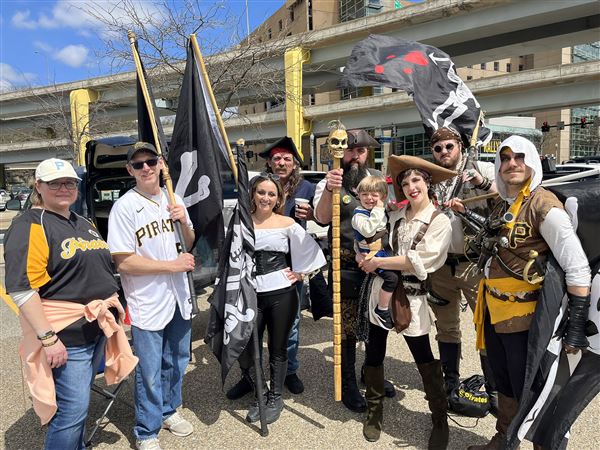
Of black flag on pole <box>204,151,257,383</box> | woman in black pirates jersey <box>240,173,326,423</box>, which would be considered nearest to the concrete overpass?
woman in black pirates jersey <box>240,173,326,423</box>

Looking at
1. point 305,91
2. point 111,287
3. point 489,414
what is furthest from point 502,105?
point 111,287

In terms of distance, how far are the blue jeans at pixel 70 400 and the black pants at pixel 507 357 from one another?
244 cm

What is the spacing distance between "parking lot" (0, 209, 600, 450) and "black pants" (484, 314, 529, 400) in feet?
2.22

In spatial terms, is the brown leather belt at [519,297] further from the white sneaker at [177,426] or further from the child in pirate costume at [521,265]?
the white sneaker at [177,426]

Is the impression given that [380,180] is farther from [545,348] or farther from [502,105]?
[502,105]

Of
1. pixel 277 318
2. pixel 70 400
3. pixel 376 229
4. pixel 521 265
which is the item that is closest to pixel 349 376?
pixel 277 318

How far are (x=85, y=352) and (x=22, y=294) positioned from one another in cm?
52

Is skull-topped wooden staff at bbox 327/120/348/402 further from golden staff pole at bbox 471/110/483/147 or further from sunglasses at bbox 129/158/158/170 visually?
golden staff pole at bbox 471/110/483/147

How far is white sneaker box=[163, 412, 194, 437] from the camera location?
3061mm

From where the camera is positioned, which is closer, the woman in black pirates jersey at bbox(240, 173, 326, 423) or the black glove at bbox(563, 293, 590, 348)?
the black glove at bbox(563, 293, 590, 348)

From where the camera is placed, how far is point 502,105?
1831 centimetres

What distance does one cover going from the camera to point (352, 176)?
134 inches

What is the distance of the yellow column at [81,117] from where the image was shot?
16.6m

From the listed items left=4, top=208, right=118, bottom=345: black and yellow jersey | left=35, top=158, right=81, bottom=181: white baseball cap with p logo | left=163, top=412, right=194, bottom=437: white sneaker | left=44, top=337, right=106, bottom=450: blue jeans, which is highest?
left=35, top=158, right=81, bottom=181: white baseball cap with p logo
